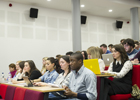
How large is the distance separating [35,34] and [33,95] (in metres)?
6.74

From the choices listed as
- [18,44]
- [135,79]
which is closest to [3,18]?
[18,44]

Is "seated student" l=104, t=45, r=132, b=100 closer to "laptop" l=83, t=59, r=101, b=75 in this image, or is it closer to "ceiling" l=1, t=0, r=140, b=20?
"laptop" l=83, t=59, r=101, b=75

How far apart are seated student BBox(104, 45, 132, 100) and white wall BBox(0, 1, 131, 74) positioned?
5902mm

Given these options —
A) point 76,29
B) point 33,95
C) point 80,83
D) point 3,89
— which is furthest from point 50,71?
point 76,29

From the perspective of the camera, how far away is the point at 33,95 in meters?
2.93

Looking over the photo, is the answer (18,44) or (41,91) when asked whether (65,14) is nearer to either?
(18,44)

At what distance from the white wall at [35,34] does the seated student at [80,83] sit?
641cm

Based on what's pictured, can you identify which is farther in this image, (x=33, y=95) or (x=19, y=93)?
(x=19, y=93)

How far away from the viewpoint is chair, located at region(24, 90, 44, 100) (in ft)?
9.05

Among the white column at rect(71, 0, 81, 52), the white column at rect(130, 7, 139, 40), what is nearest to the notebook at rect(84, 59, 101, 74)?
the white column at rect(71, 0, 81, 52)

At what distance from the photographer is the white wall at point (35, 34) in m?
8.70

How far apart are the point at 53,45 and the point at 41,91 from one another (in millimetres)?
7237

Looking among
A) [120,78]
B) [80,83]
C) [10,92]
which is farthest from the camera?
[120,78]

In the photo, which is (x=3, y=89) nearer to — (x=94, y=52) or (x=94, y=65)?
(x=94, y=65)
